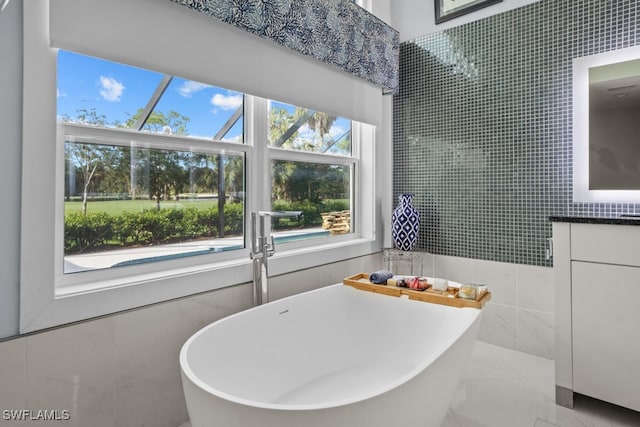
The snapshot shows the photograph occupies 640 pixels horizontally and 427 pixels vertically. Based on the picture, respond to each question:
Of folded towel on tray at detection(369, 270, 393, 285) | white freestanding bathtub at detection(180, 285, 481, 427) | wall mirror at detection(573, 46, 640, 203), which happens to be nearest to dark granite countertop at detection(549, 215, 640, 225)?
wall mirror at detection(573, 46, 640, 203)

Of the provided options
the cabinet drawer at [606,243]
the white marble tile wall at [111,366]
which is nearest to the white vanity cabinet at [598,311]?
the cabinet drawer at [606,243]

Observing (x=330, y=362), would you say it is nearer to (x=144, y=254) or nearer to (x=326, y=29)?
(x=144, y=254)

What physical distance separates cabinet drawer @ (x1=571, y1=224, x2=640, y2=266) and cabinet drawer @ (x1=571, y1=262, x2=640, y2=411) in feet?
0.13

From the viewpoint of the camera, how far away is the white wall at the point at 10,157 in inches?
49.9

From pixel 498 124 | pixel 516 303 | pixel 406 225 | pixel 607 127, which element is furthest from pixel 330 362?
pixel 607 127

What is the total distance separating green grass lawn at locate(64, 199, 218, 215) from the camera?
5.21ft

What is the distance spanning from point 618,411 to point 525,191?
1.38 metres

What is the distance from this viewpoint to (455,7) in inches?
114

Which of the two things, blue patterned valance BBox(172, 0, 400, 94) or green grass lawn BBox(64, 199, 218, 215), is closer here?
green grass lawn BBox(64, 199, 218, 215)

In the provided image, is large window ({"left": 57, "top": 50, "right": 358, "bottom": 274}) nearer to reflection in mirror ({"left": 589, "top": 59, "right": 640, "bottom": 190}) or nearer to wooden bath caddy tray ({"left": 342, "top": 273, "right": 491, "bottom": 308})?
wooden bath caddy tray ({"left": 342, "top": 273, "right": 491, "bottom": 308})

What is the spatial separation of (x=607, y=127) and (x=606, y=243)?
86 centimetres

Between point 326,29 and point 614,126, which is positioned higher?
point 326,29

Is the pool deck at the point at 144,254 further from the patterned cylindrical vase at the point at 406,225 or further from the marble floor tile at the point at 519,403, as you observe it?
the marble floor tile at the point at 519,403

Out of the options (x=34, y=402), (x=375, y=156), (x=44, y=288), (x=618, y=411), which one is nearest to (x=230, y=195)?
(x=44, y=288)
